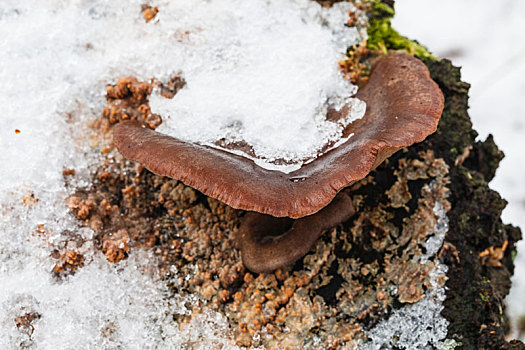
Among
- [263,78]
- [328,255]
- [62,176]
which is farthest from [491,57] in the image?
[62,176]

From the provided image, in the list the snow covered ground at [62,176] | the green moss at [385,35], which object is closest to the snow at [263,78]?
the green moss at [385,35]

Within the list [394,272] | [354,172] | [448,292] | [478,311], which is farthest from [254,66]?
[478,311]

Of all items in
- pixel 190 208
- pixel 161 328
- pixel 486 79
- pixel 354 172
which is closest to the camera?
pixel 354 172

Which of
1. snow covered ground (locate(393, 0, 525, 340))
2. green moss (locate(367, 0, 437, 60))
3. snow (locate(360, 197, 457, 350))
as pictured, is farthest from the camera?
Answer: snow covered ground (locate(393, 0, 525, 340))

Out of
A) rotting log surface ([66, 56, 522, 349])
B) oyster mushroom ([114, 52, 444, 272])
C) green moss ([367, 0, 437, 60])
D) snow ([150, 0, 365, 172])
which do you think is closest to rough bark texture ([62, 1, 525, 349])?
rotting log surface ([66, 56, 522, 349])

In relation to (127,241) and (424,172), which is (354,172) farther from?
(127,241)

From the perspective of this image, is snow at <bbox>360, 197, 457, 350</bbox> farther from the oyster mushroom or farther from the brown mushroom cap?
the brown mushroom cap

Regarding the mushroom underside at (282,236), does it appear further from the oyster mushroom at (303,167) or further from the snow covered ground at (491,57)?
the snow covered ground at (491,57)
